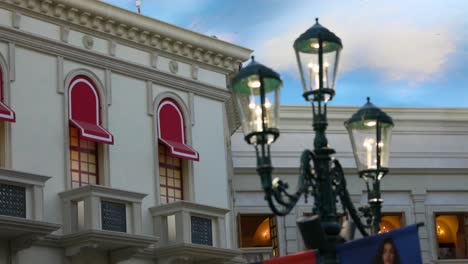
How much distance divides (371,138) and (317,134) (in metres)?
0.91

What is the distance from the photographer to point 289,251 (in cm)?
2819

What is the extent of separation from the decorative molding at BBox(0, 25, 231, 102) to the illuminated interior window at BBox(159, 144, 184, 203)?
54.1 inches

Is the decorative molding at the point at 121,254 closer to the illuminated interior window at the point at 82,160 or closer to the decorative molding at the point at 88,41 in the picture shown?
the illuminated interior window at the point at 82,160


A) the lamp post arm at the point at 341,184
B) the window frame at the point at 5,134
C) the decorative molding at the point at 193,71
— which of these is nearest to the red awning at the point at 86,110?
the window frame at the point at 5,134

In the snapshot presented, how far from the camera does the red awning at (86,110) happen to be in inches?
795

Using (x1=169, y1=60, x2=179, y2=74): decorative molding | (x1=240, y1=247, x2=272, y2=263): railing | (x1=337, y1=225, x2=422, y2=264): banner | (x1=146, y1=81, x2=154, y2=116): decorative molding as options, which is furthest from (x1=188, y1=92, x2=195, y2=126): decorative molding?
(x1=337, y1=225, x2=422, y2=264): banner

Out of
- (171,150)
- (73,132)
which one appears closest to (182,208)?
(171,150)

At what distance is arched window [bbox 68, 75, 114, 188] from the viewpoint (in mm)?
20219

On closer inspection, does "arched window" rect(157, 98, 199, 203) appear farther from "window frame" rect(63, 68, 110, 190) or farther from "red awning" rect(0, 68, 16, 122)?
"red awning" rect(0, 68, 16, 122)

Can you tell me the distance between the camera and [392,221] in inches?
1182

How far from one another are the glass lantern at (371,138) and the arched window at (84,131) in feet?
28.5

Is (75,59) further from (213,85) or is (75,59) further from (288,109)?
(288,109)

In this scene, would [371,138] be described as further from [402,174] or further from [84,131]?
[402,174]

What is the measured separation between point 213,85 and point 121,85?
8.20ft
